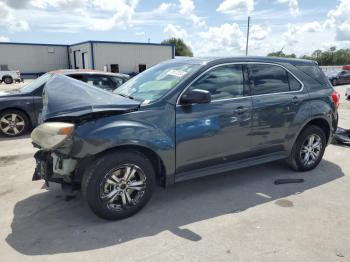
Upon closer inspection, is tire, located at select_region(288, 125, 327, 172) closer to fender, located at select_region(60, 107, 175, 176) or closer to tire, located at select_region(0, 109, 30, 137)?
fender, located at select_region(60, 107, 175, 176)

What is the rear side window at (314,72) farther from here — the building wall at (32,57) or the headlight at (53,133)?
the building wall at (32,57)

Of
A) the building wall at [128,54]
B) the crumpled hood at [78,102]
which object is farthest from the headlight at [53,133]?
the building wall at [128,54]

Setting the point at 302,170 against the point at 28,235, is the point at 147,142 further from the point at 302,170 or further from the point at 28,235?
the point at 302,170

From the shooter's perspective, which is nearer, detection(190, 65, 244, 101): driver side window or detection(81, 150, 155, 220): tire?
detection(81, 150, 155, 220): tire

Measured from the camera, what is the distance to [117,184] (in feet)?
12.0

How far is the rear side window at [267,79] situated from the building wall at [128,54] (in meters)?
34.4

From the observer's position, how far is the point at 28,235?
11.4ft

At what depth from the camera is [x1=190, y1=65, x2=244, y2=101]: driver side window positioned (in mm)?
4184

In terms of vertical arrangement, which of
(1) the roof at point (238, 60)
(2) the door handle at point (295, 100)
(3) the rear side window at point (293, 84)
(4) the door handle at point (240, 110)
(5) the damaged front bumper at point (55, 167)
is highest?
(1) the roof at point (238, 60)

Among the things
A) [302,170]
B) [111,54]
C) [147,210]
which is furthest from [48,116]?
[111,54]

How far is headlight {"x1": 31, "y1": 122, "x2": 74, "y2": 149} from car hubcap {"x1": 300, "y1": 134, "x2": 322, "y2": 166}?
11.6 feet

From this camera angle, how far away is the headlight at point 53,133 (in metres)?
3.38

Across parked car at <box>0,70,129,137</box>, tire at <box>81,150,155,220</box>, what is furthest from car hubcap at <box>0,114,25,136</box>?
tire at <box>81,150,155,220</box>

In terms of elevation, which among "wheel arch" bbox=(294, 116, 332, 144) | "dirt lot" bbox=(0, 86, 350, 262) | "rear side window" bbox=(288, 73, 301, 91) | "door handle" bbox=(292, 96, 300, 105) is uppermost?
"rear side window" bbox=(288, 73, 301, 91)
